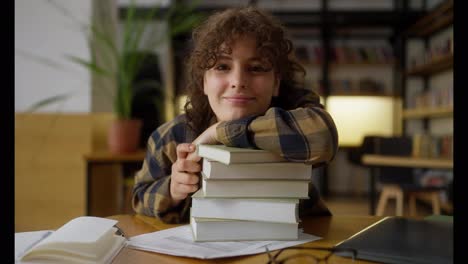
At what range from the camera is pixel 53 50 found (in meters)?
3.14

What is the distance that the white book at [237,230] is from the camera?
0.80 metres

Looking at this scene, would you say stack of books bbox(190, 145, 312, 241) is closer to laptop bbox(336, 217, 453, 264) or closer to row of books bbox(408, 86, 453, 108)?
laptop bbox(336, 217, 453, 264)

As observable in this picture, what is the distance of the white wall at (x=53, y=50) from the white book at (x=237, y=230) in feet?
8.40

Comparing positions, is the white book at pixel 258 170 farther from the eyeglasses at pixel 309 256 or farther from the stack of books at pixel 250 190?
the eyeglasses at pixel 309 256

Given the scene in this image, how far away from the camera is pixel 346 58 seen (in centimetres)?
637

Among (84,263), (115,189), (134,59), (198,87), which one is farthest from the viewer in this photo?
(115,189)

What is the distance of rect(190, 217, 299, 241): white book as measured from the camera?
0.80 m

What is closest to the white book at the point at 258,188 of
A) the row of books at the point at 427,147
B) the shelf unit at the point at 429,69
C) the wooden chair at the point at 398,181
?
Result: the row of books at the point at 427,147

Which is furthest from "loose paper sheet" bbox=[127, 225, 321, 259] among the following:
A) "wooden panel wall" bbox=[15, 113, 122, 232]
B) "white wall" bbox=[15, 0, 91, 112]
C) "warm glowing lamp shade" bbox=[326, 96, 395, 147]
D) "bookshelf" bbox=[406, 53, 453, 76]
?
"warm glowing lamp shade" bbox=[326, 96, 395, 147]

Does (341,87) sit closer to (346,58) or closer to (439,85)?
(346,58)

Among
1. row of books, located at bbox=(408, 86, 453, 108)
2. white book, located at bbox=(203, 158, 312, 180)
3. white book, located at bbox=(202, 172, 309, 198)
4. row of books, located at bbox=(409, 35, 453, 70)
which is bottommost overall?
white book, located at bbox=(202, 172, 309, 198)

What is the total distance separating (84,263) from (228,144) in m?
0.32

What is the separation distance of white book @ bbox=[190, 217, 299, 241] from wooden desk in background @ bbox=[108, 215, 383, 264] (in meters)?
0.06

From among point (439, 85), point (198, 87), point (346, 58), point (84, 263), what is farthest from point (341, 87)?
point (84, 263)
